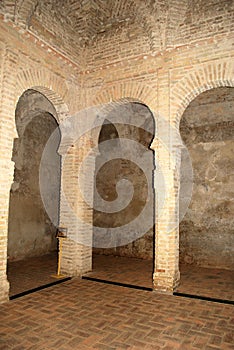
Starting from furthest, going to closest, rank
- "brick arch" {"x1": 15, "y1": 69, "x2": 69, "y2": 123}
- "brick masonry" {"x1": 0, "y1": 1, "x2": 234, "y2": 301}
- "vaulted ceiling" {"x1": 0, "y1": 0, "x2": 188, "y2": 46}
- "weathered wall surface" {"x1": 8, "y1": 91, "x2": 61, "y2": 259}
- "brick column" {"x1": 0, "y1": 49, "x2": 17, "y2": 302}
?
"weathered wall surface" {"x1": 8, "y1": 91, "x2": 61, "y2": 259}, "brick arch" {"x1": 15, "y1": 69, "x2": 69, "y2": 123}, "vaulted ceiling" {"x1": 0, "y1": 0, "x2": 188, "y2": 46}, "brick masonry" {"x1": 0, "y1": 1, "x2": 234, "y2": 301}, "brick column" {"x1": 0, "y1": 49, "x2": 17, "y2": 302}

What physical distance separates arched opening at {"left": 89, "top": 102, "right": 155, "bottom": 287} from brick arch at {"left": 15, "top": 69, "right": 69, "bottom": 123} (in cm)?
269

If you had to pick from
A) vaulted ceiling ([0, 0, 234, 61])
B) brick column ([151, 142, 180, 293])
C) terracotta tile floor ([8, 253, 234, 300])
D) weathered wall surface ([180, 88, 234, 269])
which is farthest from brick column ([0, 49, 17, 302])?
weathered wall surface ([180, 88, 234, 269])

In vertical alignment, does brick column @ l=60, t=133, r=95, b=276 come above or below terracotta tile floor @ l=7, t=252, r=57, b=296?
above

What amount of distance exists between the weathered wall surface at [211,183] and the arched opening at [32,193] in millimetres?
4590

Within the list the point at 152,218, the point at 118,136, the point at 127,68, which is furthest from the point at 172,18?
the point at 152,218

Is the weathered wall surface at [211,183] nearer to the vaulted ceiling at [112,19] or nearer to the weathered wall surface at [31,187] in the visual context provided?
the vaulted ceiling at [112,19]

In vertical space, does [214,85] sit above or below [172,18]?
below

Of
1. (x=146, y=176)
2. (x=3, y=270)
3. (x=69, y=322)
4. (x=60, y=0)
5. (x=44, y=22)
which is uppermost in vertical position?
(x=60, y=0)

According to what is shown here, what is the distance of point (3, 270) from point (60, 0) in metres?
6.51

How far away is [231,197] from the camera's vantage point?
9117 millimetres

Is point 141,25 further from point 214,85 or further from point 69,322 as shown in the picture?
point 69,322

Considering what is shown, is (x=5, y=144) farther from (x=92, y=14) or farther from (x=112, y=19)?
(x=112, y=19)

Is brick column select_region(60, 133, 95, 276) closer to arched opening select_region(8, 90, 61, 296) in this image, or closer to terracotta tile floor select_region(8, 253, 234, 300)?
terracotta tile floor select_region(8, 253, 234, 300)

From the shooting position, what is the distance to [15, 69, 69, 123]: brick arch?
20.9 ft
